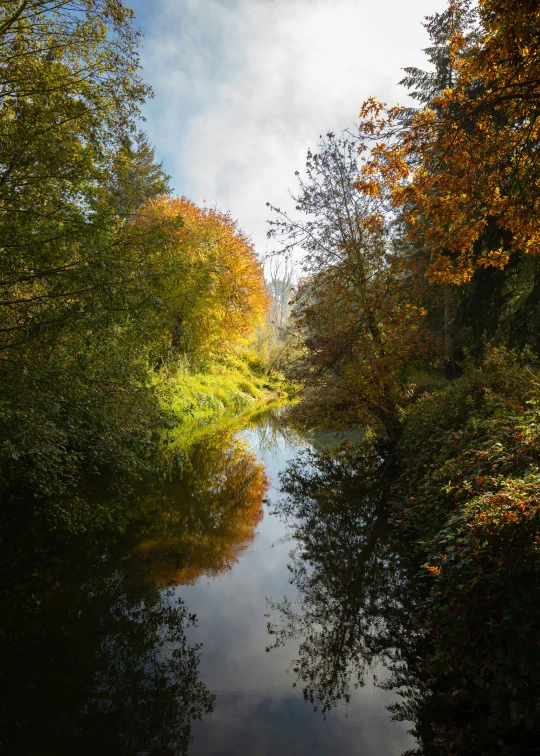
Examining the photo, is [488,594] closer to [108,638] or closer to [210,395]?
[108,638]

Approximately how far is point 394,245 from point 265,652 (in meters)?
9.89

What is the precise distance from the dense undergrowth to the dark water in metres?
0.56

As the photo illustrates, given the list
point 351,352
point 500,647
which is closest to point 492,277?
point 351,352

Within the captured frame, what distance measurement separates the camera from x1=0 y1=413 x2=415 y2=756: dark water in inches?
133

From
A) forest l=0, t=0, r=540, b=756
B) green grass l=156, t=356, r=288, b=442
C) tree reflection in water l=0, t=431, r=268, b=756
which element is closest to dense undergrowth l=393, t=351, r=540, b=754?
forest l=0, t=0, r=540, b=756

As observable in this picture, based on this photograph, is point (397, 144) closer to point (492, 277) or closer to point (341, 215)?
point (341, 215)

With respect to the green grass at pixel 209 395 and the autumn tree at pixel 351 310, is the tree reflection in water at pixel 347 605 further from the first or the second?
the green grass at pixel 209 395

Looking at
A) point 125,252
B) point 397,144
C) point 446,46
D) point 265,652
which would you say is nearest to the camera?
point 265,652

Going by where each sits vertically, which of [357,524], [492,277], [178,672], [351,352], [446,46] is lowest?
[357,524]

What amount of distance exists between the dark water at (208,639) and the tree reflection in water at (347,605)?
24 millimetres

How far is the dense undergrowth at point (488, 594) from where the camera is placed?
291 cm

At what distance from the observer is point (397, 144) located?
230 inches

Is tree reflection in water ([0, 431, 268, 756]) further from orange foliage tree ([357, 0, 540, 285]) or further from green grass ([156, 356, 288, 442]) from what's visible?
green grass ([156, 356, 288, 442])

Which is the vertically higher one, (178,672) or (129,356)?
(129,356)
